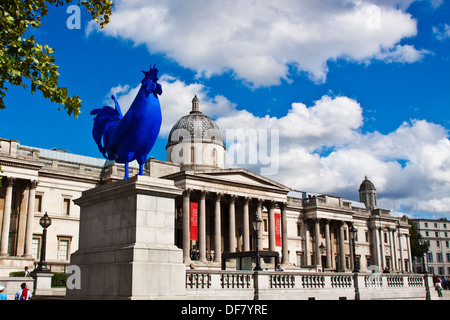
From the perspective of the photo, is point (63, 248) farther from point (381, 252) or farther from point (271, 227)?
point (381, 252)

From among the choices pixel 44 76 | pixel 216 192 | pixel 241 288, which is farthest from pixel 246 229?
pixel 44 76

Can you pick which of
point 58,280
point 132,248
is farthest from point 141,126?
point 58,280

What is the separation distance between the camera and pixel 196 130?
65.1m

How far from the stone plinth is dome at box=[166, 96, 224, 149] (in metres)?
48.7

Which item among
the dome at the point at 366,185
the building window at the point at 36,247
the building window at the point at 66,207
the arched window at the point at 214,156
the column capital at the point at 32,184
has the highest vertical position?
the dome at the point at 366,185

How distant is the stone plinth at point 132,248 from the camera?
45.8 ft

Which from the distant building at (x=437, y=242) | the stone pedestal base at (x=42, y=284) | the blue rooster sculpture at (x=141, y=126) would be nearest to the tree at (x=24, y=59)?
the blue rooster sculpture at (x=141, y=126)

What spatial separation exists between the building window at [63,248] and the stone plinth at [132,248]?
3655 centimetres

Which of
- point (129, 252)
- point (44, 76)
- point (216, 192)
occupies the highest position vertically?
point (216, 192)

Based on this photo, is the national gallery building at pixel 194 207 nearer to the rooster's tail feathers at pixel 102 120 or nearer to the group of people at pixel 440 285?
the group of people at pixel 440 285

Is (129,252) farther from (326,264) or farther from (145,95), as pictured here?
(326,264)

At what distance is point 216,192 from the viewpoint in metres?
54.9

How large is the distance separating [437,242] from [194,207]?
104721 millimetres
